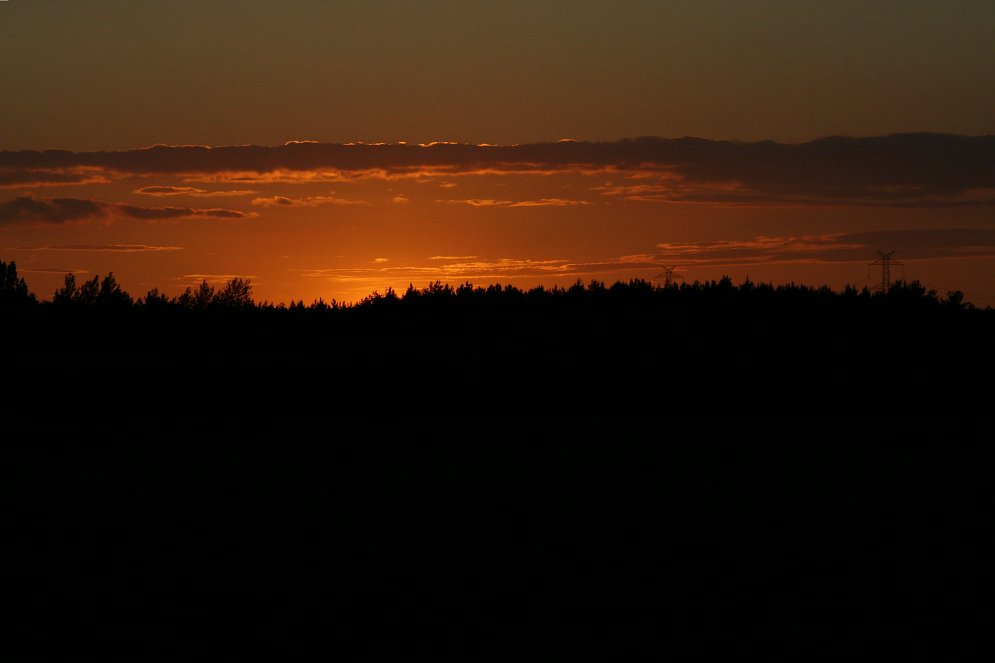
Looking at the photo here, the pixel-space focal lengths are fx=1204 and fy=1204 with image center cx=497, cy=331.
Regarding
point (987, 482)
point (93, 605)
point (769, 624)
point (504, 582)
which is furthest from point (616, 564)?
point (987, 482)

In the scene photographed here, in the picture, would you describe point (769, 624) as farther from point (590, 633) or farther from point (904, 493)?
point (904, 493)

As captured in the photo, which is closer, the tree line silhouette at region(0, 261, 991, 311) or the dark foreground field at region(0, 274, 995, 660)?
the dark foreground field at region(0, 274, 995, 660)

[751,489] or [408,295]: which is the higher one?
[408,295]

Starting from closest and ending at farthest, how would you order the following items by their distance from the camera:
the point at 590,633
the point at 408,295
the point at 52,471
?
the point at 590,633 → the point at 52,471 → the point at 408,295

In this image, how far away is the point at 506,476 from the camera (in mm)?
32531

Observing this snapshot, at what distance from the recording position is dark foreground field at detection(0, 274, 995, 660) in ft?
62.4

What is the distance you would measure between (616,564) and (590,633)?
13.5ft

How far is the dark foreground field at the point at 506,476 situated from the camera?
62.4 ft

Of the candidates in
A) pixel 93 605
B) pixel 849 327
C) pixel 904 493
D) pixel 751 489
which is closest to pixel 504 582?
pixel 93 605

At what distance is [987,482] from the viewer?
106 ft

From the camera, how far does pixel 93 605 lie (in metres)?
19.4

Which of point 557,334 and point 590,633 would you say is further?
point 557,334

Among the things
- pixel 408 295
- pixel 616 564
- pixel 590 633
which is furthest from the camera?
pixel 408 295

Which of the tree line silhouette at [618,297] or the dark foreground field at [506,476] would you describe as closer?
the dark foreground field at [506,476]
